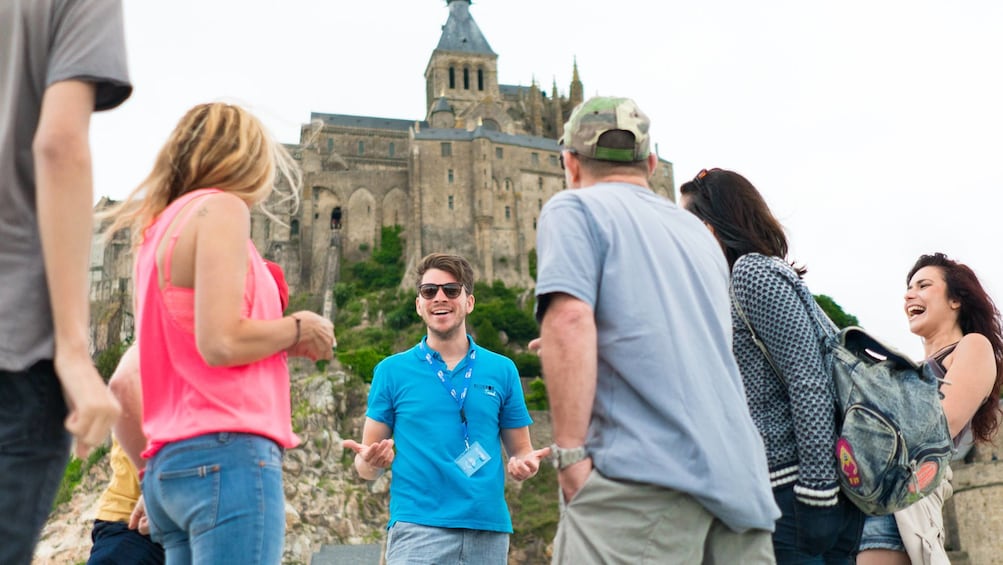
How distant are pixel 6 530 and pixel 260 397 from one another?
849mm

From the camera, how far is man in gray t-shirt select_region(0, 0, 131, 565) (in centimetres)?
240

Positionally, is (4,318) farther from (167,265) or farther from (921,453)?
(921,453)

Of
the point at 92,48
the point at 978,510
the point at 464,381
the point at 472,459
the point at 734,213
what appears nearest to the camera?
the point at 92,48

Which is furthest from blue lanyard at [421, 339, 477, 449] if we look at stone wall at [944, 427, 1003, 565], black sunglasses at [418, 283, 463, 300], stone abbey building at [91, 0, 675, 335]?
stone abbey building at [91, 0, 675, 335]

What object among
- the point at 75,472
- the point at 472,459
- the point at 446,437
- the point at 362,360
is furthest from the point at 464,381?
the point at 362,360

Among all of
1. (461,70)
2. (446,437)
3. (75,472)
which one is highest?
(461,70)

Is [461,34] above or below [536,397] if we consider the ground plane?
above

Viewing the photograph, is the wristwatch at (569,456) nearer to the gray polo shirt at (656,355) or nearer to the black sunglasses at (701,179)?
the gray polo shirt at (656,355)

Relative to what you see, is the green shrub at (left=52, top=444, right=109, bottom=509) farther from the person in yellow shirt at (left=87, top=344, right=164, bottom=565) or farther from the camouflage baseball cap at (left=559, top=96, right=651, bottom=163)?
the camouflage baseball cap at (left=559, top=96, right=651, bottom=163)

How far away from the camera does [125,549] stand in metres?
4.30

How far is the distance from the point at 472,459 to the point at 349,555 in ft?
9.78

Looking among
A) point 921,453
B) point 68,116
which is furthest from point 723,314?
point 68,116

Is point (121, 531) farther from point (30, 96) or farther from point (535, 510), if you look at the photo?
point (535, 510)

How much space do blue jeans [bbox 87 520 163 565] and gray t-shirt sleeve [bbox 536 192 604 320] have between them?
2186 millimetres
